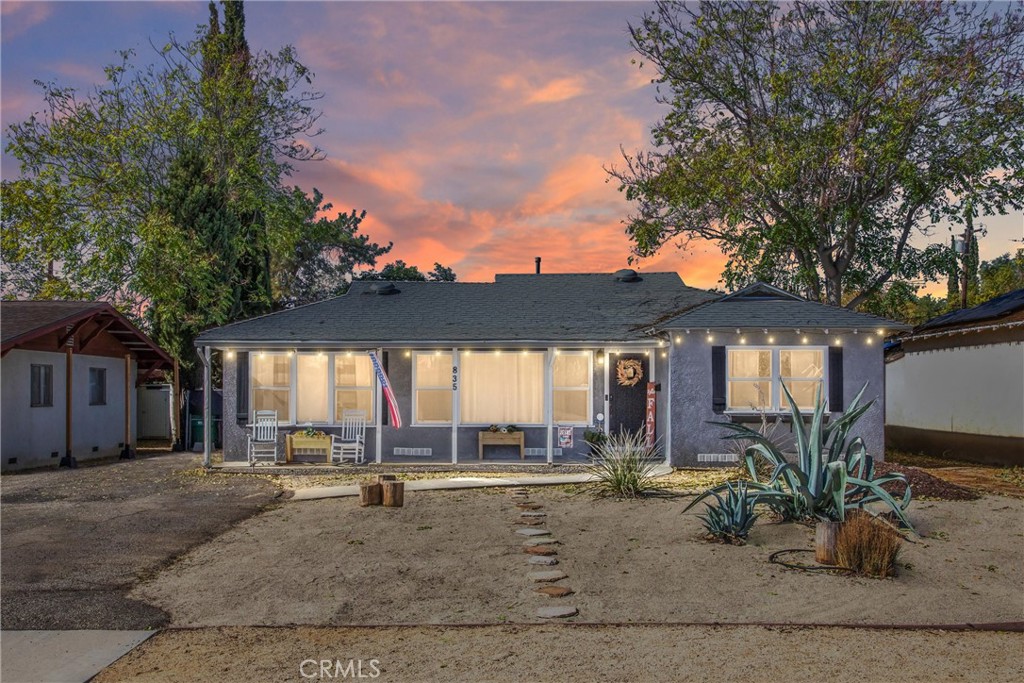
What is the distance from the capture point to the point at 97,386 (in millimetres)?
21656

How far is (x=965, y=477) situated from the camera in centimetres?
1538

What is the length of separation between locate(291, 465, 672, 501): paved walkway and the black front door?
9.22ft

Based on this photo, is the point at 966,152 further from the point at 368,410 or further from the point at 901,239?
the point at 368,410

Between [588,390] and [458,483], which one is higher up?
[588,390]

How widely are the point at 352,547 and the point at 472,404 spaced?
336 inches

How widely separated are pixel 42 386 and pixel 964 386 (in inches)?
841

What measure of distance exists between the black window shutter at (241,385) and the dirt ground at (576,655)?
11393 mm

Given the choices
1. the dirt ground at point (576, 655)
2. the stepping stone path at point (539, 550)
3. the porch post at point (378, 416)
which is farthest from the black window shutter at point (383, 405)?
the dirt ground at point (576, 655)

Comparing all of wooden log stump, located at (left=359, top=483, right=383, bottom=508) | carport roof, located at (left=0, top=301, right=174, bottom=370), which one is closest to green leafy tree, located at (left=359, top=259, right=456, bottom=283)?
carport roof, located at (left=0, top=301, right=174, bottom=370)

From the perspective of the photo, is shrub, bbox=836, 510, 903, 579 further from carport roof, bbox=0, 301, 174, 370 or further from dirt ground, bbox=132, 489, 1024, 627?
carport roof, bbox=0, 301, 174, 370

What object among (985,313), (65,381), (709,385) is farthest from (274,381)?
(985,313)

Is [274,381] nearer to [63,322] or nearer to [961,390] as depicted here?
[63,322]

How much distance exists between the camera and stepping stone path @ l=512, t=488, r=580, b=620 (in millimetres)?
6879

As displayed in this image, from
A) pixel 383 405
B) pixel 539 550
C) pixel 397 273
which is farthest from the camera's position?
pixel 397 273
